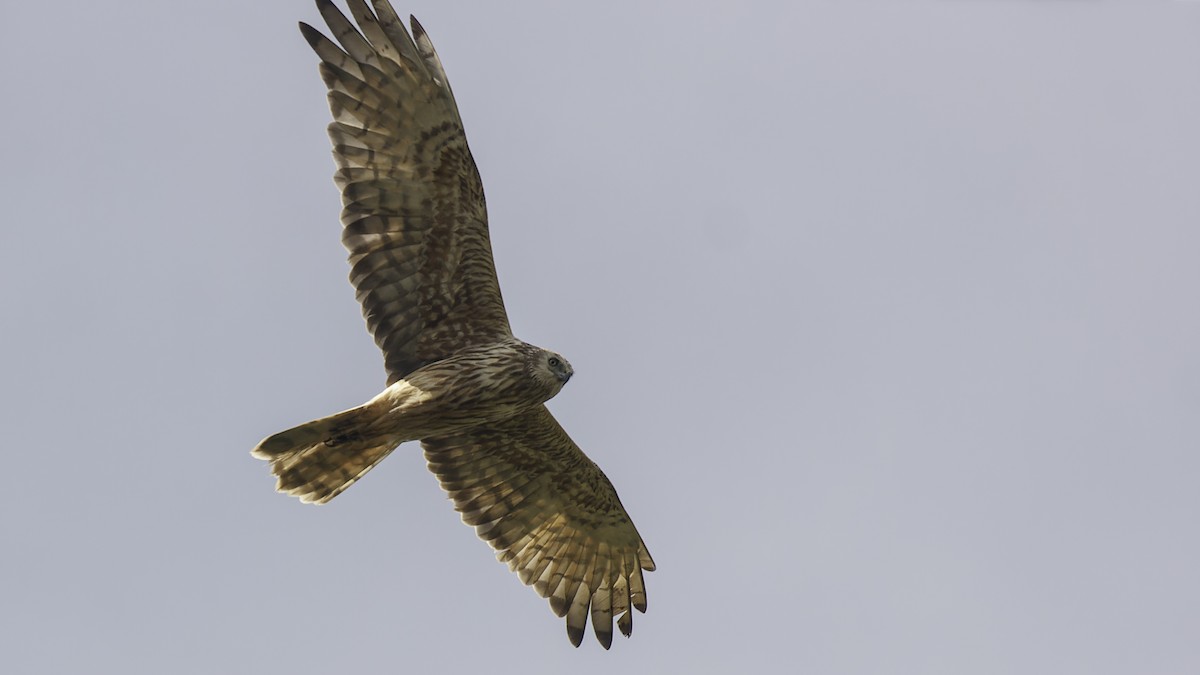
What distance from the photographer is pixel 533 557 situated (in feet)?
57.4

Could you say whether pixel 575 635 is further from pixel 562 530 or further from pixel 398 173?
pixel 398 173

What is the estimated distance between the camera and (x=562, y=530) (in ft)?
57.3

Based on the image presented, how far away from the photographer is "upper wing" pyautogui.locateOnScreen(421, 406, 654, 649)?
56.2ft

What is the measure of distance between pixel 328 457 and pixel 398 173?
266 centimetres

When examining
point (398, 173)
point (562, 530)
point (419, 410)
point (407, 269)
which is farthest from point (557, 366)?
point (562, 530)

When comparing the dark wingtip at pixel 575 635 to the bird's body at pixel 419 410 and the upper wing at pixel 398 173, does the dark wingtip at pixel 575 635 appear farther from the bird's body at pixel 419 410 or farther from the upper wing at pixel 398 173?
the upper wing at pixel 398 173

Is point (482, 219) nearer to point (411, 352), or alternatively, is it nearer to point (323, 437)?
point (411, 352)

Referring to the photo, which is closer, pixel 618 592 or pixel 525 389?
pixel 525 389

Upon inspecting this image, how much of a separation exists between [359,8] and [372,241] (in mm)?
2023

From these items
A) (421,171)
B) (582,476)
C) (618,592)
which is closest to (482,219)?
(421,171)

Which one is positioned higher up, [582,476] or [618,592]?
[582,476]

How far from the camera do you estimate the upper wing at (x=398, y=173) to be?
15.2 m

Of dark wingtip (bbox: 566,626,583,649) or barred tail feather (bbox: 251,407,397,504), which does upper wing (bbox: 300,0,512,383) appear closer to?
barred tail feather (bbox: 251,407,397,504)

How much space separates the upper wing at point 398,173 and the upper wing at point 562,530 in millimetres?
1970
